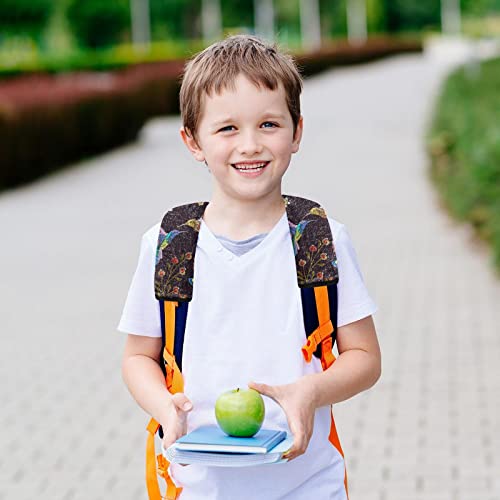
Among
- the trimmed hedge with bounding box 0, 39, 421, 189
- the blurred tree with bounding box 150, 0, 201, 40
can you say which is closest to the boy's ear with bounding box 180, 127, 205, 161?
the trimmed hedge with bounding box 0, 39, 421, 189

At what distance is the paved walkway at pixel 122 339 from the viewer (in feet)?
17.1

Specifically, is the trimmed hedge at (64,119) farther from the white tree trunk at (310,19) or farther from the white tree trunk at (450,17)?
the white tree trunk at (450,17)

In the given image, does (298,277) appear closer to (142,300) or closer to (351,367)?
(351,367)

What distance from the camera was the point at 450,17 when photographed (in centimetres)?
8681

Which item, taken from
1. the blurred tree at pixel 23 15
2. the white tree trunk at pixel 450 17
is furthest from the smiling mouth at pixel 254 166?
the white tree trunk at pixel 450 17

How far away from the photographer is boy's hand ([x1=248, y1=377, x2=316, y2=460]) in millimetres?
2125

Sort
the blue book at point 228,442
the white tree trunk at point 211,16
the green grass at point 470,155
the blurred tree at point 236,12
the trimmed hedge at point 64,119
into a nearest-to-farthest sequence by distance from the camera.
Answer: the blue book at point 228,442 → the green grass at point 470,155 → the trimmed hedge at point 64,119 → the white tree trunk at point 211,16 → the blurred tree at point 236,12

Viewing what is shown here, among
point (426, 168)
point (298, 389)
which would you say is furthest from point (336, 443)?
point (426, 168)

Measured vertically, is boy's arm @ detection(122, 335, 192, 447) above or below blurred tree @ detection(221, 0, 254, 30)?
above

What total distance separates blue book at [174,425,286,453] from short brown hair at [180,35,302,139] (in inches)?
23.0

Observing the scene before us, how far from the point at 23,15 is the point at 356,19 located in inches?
1038

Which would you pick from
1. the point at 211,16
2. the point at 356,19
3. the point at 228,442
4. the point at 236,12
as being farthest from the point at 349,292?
the point at 236,12

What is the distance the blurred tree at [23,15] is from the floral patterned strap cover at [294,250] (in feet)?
194

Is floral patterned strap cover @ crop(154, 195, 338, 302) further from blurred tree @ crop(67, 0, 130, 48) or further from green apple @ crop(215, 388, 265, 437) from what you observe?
blurred tree @ crop(67, 0, 130, 48)
